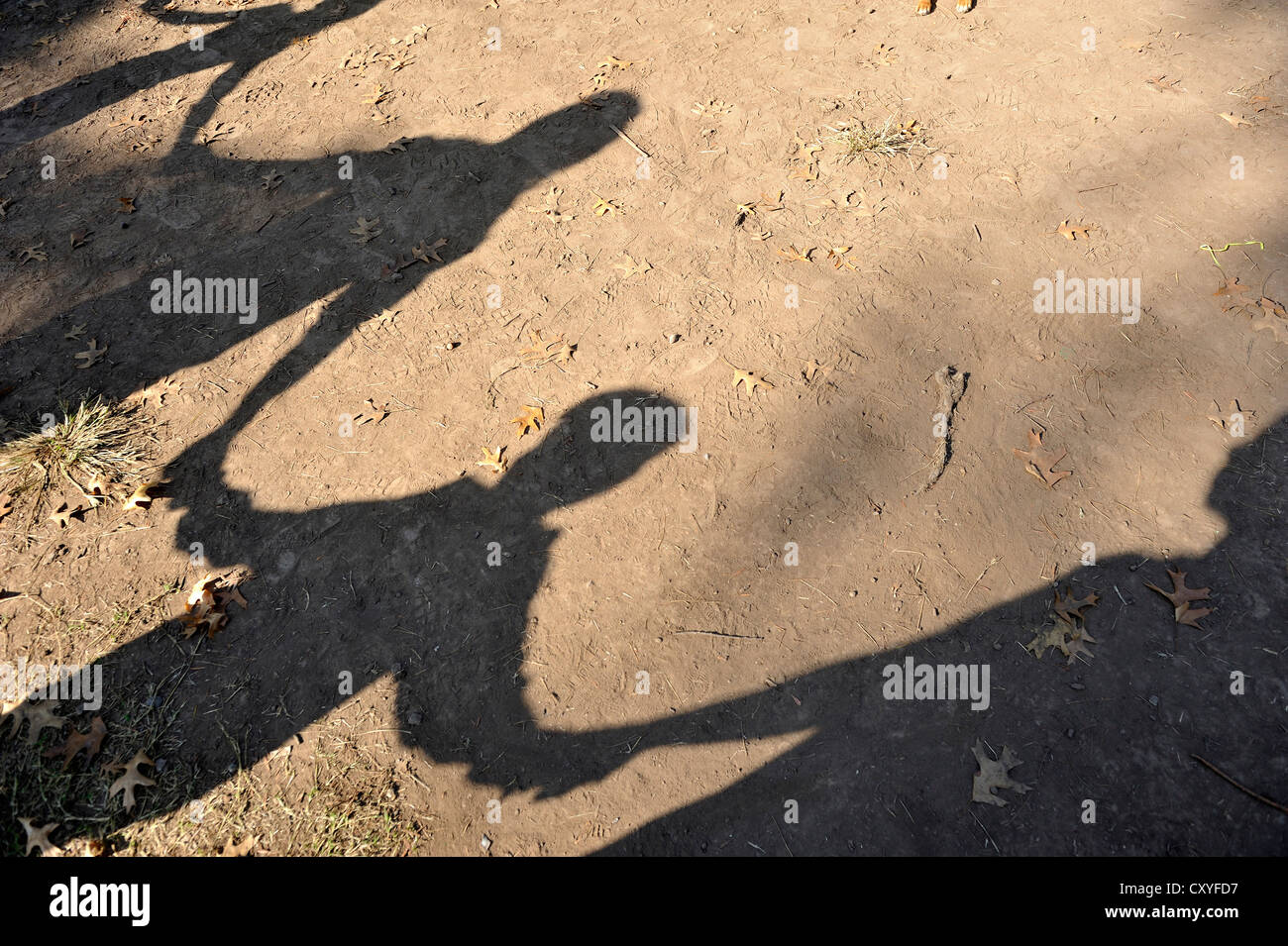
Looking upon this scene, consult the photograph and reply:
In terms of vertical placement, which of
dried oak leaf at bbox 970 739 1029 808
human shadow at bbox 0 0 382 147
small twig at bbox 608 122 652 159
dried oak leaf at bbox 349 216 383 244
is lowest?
dried oak leaf at bbox 970 739 1029 808

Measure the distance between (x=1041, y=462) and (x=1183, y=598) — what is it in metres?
1.11

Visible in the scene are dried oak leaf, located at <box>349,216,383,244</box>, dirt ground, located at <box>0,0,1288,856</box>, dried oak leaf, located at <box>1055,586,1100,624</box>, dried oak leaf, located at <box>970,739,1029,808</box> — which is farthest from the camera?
dried oak leaf, located at <box>349,216,383,244</box>

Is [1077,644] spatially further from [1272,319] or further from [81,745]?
[81,745]

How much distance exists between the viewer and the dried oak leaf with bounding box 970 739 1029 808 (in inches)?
143

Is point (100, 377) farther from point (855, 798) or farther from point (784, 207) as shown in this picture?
point (855, 798)

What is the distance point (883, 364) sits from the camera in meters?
5.18

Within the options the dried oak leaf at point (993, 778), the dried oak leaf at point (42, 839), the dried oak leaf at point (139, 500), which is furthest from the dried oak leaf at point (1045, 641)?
the dried oak leaf at point (139, 500)

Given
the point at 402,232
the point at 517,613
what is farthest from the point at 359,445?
the point at 402,232

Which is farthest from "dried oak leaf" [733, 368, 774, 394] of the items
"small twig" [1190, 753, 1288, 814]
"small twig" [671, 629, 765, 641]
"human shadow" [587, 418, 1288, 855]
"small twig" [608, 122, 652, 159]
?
"small twig" [1190, 753, 1288, 814]

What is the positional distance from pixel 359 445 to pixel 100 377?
7.57 feet

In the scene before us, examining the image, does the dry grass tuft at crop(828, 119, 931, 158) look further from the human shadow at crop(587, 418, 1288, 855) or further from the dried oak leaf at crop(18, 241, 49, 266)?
the dried oak leaf at crop(18, 241, 49, 266)

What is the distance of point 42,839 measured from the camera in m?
3.71

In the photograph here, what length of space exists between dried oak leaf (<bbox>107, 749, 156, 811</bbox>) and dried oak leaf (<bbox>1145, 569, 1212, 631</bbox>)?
5.78 m

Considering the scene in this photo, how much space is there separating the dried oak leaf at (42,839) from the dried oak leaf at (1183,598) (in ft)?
20.3
